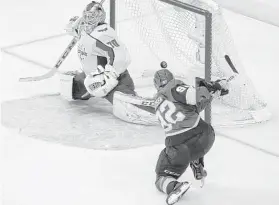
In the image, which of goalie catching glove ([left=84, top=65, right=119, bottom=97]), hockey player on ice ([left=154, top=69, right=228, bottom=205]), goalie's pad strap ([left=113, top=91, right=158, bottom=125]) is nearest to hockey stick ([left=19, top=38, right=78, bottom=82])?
goalie catching glove ([left=84, top=65, right=119, bottom=97])

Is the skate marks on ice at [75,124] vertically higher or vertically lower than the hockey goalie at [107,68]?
lower

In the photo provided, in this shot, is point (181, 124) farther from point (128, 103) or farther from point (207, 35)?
point (128, 103)

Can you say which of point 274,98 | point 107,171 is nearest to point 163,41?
point 274,98

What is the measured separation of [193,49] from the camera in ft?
22.6

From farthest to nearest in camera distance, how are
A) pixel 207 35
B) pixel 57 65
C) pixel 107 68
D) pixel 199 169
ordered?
pixel 57 65 → pixel 107 68 → pixel 207 35 → pixel 199 169

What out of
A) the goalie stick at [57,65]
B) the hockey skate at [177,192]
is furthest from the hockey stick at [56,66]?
the hockey skate at [177,192]

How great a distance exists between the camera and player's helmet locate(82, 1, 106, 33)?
6.64m

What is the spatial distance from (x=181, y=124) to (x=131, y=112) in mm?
957

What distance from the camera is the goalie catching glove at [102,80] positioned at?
6.54 m

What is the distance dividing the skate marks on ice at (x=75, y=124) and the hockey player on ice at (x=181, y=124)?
0.69 m

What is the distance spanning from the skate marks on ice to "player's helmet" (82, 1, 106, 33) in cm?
47

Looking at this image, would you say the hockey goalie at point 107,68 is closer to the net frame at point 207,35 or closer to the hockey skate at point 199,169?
the net frame at point 207,35

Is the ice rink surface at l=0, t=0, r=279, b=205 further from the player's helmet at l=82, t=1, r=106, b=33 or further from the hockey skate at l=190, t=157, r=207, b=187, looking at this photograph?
the player's helmet at l=82, t=1, r=106, b=33

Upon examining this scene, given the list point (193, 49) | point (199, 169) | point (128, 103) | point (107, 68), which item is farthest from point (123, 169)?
point (193, 49)
